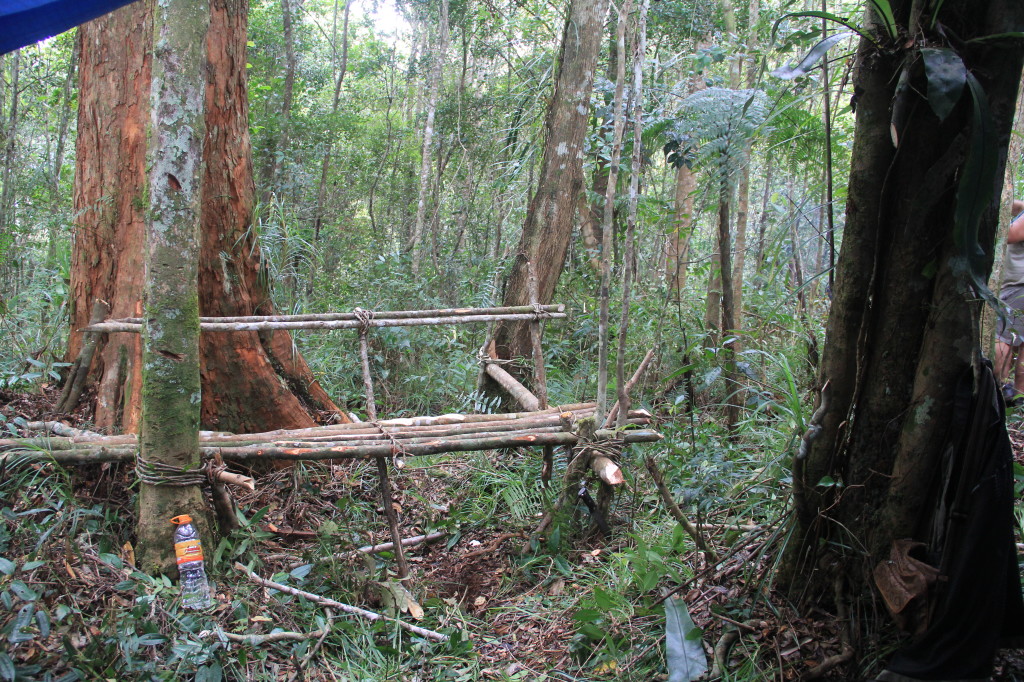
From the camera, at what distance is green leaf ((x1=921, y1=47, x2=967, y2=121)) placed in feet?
5.42

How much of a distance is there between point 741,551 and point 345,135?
8681mm

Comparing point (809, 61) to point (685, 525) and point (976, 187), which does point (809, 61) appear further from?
point (685, 525)

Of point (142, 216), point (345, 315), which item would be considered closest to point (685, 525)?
point (345, 315)

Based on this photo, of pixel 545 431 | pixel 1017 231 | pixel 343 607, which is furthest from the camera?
pixel 1017 231

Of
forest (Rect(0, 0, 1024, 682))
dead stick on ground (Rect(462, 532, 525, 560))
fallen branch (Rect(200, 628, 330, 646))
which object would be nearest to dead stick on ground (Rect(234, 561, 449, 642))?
forest (Rect(0, 0, 1024, 682))

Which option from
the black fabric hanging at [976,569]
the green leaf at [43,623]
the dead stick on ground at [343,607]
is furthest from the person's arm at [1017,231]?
the green leaf at [43,623]

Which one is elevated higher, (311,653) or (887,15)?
(887,15)

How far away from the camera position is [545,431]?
3.13m

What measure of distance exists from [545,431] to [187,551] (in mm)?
1535

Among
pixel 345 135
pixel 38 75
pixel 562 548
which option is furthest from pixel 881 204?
pixel 38 75

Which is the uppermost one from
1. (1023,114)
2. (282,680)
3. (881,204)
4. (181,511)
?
(1023,114)

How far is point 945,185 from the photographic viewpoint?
1.88 meters

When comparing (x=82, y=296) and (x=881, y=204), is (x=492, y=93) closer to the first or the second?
(x=82, y=296)

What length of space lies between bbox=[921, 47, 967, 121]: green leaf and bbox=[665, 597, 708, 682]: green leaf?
5.42 feet
